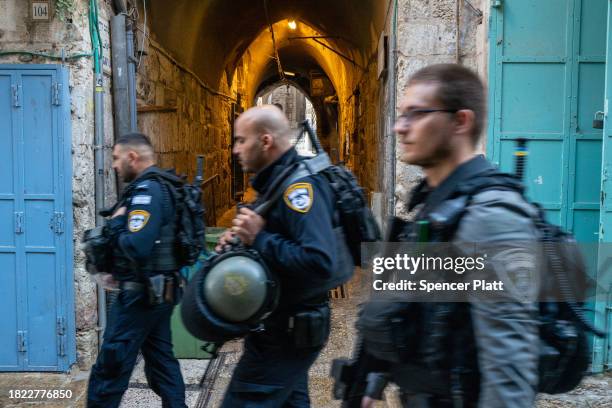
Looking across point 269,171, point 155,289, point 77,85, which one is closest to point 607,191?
point 269,171

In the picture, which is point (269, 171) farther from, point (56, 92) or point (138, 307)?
point (56, 92)

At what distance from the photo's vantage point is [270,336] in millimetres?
2426

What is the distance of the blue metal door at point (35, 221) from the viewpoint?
4461 millimetres

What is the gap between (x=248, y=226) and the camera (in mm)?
2418

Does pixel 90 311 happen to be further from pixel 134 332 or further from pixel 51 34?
pixel 51 34

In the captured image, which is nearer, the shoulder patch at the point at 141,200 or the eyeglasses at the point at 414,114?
the eyeglasses at the point at 414,114

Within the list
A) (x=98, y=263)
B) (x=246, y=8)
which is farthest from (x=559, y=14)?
(x=246, y=8)

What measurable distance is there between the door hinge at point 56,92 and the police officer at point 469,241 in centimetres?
361

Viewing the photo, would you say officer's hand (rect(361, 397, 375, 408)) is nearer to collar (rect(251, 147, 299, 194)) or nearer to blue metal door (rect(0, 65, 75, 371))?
collar (rect(251, 147, 299, 194))

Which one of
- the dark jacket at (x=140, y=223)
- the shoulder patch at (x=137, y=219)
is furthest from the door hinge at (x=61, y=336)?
the shoulder patch at (x=137, y=219)

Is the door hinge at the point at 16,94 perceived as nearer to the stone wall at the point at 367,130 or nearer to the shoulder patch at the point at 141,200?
the shoulder patch at the point at 141,200

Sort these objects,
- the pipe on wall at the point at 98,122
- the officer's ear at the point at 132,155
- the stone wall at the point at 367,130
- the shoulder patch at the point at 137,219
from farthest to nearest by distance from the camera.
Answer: the stone wall at the point at 367,130 → the pipe on wall at the point at 98,122 → the officer's ear at the point at 132,155 → the shoulder patch at the point at 137,219

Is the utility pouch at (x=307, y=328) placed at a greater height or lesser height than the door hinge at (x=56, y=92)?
lesser

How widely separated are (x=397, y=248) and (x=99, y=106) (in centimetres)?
370
